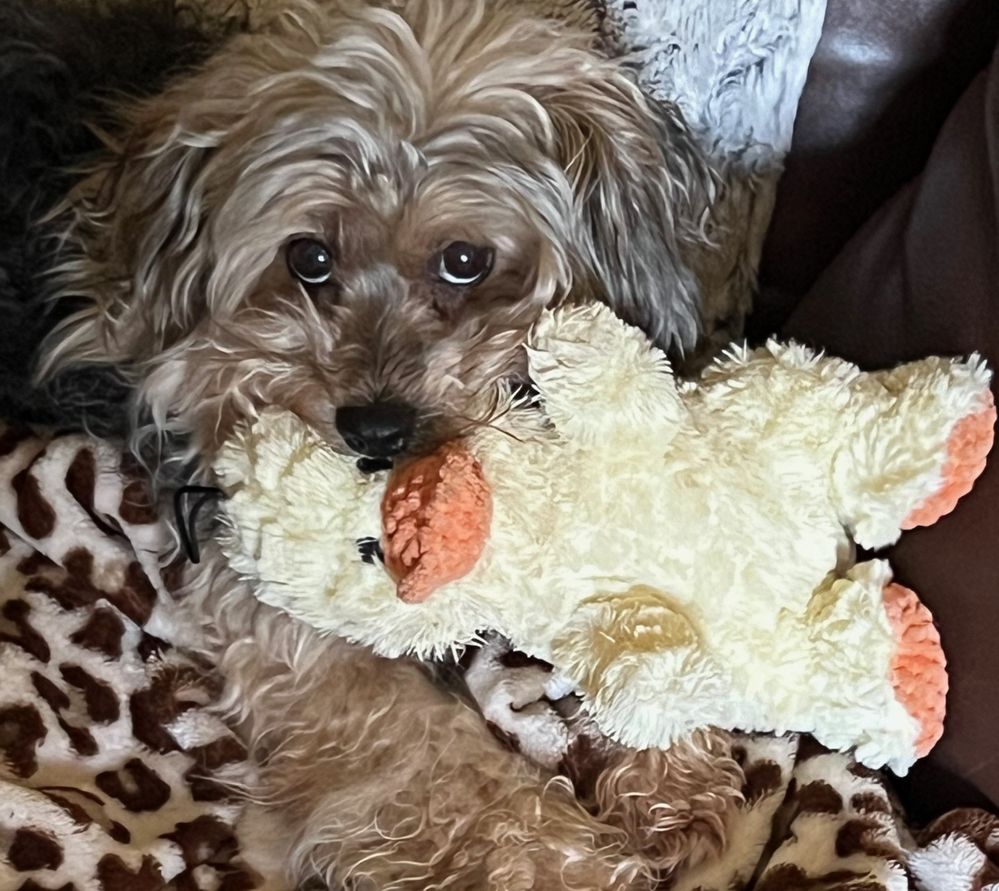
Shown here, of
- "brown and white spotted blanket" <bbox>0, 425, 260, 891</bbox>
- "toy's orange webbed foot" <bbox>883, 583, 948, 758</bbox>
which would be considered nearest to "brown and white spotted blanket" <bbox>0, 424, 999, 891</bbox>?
"brown and white spotted blanket" <bbox>0, 425, 260, 891</bbox>

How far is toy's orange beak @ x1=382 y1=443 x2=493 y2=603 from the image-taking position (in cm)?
124

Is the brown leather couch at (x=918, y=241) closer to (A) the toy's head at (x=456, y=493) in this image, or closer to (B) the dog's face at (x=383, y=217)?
(B) the dog's face at (x=383, y=217)

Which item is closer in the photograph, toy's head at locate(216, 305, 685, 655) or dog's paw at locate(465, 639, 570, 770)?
toy's head at locate(216, 305, 685, 655)

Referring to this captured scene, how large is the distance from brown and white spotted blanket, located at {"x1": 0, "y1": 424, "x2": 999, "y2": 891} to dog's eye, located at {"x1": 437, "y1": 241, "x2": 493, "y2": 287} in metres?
0.50

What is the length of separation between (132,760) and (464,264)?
690 mm

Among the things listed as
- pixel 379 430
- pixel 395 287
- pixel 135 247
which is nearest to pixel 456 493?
pixel 379 430

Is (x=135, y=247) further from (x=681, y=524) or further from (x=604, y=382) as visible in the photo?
(x=681, y=524)

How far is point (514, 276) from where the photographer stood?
150cm

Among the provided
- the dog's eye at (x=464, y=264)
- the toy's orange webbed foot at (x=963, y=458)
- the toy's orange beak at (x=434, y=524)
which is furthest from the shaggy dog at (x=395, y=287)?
the toy's orange webbed foot at (x=963, y=458)

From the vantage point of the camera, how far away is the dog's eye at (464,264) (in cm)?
146

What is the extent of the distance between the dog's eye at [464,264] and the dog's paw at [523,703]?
0.43 meters

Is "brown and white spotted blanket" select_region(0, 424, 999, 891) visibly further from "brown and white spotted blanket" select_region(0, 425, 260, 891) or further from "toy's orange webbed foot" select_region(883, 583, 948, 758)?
"toy's orange webbed foot" select_region(883, 583, 948, 758)

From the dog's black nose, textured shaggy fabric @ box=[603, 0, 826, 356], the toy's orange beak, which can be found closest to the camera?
the toy's orange beak

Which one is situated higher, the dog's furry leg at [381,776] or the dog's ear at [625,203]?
the dog's ear at [625,203]
